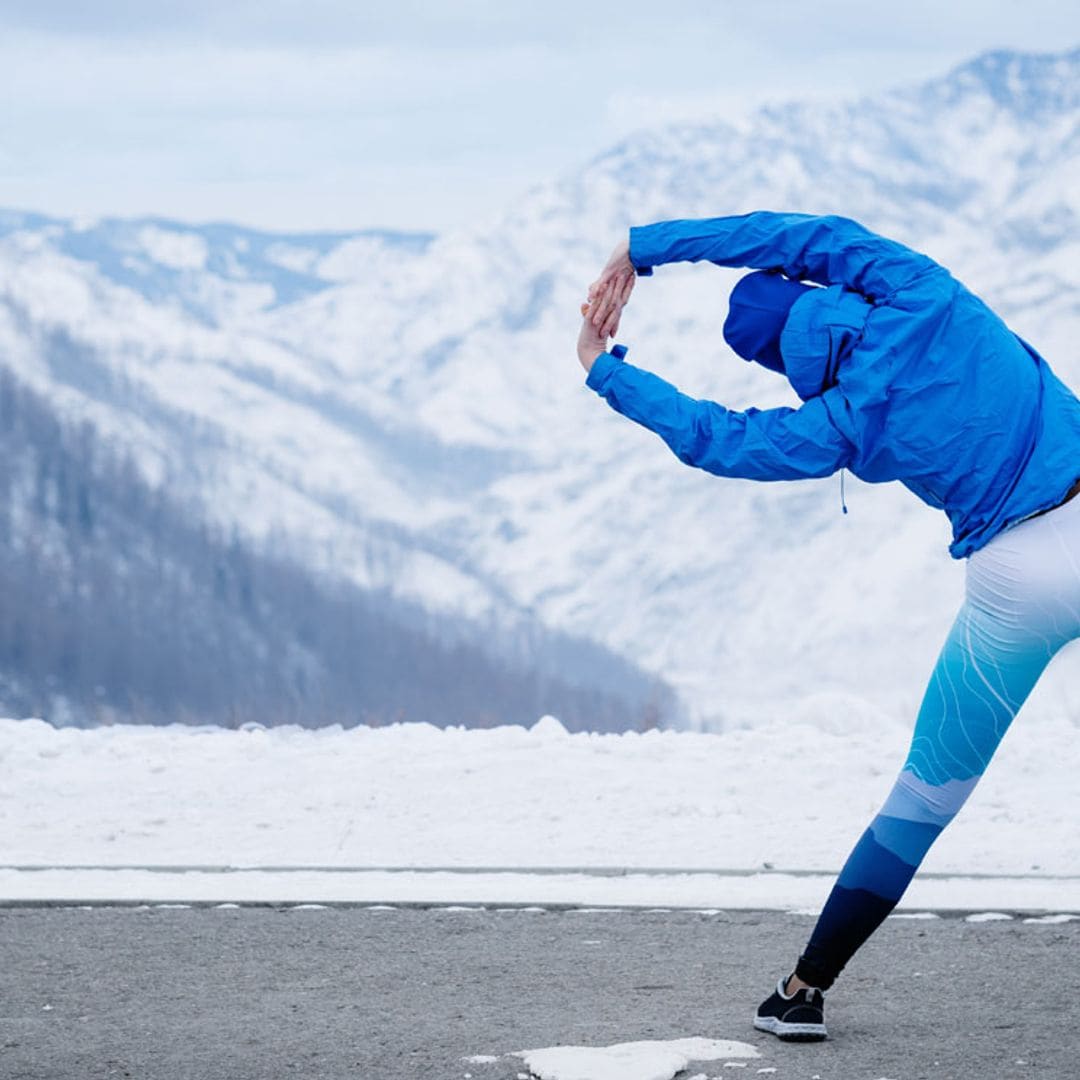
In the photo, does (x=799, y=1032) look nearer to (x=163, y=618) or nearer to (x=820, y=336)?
(x=820, y=336)

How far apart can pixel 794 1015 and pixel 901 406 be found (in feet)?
4.54

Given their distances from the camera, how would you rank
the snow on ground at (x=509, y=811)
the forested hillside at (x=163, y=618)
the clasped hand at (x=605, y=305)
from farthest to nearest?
the forested hillside at (x=163, y=618) < the snow on ground at (x=509, y=811) < the clasped hand at (x=605, y=305)

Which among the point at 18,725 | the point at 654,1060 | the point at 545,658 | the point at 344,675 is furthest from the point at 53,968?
the point at 545,658

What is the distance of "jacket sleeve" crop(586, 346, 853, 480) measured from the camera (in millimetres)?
3848

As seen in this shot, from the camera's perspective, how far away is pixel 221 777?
26.5ft

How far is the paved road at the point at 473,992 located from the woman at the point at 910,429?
1.08 ft

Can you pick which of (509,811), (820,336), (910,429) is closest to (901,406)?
(910,429)

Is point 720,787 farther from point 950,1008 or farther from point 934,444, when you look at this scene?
point 934,444

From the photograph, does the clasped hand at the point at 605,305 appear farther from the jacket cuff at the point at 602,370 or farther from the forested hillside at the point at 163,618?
the forested hillside at the point at 163,618

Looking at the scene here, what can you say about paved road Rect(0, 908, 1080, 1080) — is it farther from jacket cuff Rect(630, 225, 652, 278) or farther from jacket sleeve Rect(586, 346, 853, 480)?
jacket cuff Rect(630, 225, 652, 278)

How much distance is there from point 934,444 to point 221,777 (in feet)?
16.1

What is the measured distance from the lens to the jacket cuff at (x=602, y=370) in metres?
4.10

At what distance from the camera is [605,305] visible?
4.24m

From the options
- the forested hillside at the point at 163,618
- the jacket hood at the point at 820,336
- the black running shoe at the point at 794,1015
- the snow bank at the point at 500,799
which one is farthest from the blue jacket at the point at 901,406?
the forested hillside at the point at 163,618
